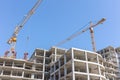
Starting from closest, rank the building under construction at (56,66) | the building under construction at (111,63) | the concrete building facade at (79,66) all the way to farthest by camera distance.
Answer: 1. the concrete building facade at (79,66)
2. the building under construction at (56,66)
3. the building under construction at (111,63)

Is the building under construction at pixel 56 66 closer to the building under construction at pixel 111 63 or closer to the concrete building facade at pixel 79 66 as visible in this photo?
the concrete building facade at pixel 79 66

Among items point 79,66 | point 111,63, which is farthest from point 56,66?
point 111,63

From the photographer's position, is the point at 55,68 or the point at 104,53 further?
the point at 104,53

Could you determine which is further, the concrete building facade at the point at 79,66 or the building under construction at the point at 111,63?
the building under construction at the point at 111,63

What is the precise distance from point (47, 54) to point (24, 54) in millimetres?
11719

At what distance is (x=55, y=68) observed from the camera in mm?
83188

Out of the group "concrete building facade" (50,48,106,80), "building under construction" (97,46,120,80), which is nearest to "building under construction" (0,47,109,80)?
"concrete building facade" (50,48,106,80)

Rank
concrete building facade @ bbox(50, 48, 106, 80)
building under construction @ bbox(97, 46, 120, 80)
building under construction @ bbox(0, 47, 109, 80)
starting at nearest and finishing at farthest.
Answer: concrete building facade @ bbox(50, 48, 106, 80) < building under construction @ bbox(0, 47, 109, 80) < building under construction @ bbox(97, 46, 120, 80)

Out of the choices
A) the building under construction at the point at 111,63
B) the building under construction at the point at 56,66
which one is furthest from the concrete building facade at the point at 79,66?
the building under construction at the point at 111,63

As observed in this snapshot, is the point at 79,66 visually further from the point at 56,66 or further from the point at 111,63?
the point at 111,63

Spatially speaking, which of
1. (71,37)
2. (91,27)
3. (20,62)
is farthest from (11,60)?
(91,27)

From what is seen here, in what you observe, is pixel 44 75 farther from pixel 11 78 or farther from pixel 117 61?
pixel 117 61

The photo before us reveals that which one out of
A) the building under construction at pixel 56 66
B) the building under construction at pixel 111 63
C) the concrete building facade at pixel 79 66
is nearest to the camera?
the concrete building facade at pixel 79 66

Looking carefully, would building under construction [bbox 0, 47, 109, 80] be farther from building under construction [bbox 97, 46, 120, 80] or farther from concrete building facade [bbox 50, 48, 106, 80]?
building under construction [bbox 97, 46, 120, 80]
